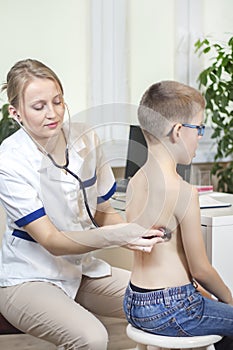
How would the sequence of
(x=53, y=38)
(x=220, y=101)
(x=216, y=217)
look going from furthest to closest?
(x=220, y=101) → (x=53, y=38) → (x=216, y=217)

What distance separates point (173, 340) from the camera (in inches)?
65.7

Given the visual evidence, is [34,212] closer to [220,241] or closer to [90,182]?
[90,182]

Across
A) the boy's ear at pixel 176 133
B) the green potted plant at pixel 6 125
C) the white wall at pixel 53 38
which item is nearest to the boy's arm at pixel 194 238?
the boy's ear at pixel 176 133

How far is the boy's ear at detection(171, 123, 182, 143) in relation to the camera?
152 centimetres

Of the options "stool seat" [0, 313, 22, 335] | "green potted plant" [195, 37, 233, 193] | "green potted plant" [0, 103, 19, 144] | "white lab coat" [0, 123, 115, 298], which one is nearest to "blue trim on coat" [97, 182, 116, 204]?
"white lab coat" [0, 123, 115, 298]

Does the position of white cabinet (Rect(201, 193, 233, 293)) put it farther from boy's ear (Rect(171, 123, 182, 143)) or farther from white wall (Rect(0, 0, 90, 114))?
white wall (Rect(0, 0, 90, 114))

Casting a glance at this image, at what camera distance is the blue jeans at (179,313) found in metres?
1.69

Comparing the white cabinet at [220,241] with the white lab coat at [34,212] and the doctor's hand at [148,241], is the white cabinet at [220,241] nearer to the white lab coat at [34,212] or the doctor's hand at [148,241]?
the white lab coat at [34,212]

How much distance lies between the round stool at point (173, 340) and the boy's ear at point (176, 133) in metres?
0.49

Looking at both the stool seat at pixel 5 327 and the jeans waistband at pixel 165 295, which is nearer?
the jeans waistband at pixel 165 295

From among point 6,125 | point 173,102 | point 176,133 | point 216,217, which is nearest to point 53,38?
point 6,125

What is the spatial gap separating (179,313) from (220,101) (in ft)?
6.06

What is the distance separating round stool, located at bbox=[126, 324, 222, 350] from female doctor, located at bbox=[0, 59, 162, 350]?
135 mm

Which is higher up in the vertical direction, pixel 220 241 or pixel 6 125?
pixel 6 125
